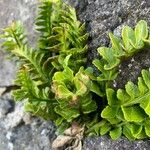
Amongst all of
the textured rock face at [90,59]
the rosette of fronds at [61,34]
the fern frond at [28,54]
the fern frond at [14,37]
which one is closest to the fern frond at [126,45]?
the textured rock face at [90,59]

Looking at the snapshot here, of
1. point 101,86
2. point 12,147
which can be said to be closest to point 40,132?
point 12,147

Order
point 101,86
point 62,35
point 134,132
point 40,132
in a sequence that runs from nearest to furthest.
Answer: point 134,132 → point 101,86 → point 62,35 → point 40,132

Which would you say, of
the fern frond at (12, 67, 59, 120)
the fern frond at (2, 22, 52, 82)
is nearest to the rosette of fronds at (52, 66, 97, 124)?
the fern frond at (12, 67, 59, 120)

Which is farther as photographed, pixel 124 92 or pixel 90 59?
pixel 90 59

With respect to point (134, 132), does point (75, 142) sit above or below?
below

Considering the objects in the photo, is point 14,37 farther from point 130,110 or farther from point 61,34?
point 130,110

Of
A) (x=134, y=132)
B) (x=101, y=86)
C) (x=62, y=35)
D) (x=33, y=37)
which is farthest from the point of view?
(x=33, y=37)

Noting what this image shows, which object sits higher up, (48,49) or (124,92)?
(48,49)

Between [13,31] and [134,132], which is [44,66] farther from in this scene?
[134,132]

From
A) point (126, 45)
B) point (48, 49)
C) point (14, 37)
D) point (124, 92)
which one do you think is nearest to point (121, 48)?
point (126, 45)

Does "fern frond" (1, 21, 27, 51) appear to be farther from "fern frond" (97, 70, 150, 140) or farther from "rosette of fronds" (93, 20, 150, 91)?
"fern frond" (97, 70, 150, 140)
